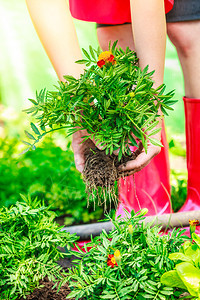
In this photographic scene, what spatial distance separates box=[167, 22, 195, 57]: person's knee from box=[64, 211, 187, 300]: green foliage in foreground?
35.2 inches

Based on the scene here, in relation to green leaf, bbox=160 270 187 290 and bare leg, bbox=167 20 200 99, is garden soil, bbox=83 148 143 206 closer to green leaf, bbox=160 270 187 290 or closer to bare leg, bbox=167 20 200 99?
green leaf, bbox=160 270 187 290

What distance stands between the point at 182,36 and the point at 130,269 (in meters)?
1.10

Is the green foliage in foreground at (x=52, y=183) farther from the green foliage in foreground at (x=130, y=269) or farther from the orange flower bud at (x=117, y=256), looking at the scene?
the orange flower bud at (x=117, y=256)

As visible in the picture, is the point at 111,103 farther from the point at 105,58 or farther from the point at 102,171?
the point at 102,171

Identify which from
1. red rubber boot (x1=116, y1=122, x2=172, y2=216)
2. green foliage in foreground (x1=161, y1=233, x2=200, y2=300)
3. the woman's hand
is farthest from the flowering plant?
red rubber boot (x1=116, y1=122, x2=172, y2=216)

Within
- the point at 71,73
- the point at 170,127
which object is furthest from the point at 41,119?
the point at 170,127

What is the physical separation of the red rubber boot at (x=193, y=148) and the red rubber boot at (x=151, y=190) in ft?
0.41

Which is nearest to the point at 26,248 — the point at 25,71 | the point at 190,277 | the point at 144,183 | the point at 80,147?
the point at 80,147

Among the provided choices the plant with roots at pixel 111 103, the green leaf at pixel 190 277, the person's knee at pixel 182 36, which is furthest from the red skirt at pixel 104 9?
the green leaf at pixel 190 277

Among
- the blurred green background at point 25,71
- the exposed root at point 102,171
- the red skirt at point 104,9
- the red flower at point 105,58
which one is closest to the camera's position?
the red flower at point 105,58

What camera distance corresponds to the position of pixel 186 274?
1.08 metres

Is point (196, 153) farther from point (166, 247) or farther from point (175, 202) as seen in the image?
point (166, 247)

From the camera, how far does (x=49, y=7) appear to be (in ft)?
4.66

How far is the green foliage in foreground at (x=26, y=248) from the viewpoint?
1.25 meters
